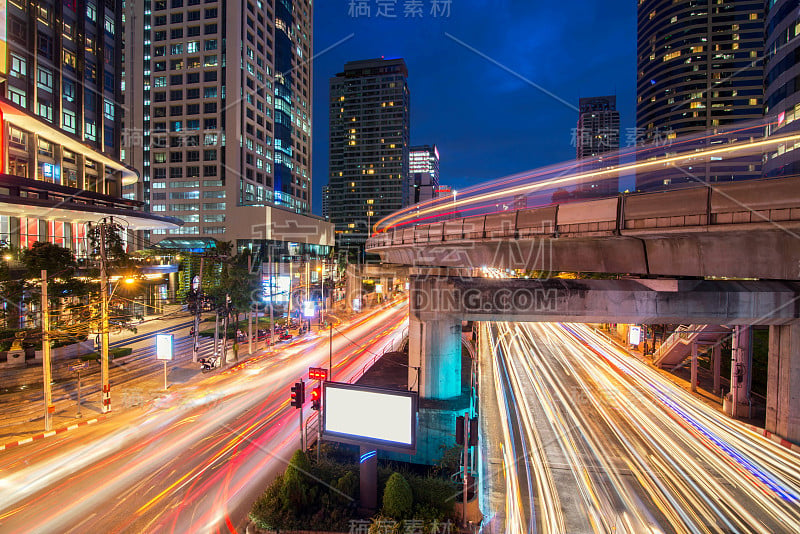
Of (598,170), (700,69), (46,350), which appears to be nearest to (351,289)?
(46,350)

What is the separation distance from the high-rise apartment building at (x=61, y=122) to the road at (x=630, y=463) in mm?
34018

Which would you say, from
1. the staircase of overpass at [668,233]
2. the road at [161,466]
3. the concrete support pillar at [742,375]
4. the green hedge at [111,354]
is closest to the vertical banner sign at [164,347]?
the road at [161,466]

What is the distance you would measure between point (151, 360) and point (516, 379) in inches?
1051

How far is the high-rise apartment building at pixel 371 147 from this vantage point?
534 feet

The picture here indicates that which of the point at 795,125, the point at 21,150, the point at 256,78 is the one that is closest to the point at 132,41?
the point at 256,78

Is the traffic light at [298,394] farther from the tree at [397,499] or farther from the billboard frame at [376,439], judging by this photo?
the tree at [397,499]

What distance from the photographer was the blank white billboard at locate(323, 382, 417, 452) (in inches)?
414

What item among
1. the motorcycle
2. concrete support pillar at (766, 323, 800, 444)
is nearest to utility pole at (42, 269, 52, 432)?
the motorcycle

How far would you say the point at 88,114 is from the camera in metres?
50.5

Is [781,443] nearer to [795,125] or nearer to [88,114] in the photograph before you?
[795,125]

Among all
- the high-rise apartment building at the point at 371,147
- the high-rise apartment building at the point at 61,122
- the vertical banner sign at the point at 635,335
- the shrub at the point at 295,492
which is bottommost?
the shrub at the point at 295,492

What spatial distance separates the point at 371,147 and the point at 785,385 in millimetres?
161272

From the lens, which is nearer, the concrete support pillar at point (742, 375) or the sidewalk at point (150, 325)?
the concrete support pillar at point (742, 375)

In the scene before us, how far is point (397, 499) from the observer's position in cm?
1004
